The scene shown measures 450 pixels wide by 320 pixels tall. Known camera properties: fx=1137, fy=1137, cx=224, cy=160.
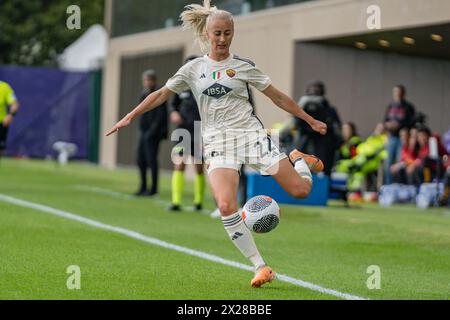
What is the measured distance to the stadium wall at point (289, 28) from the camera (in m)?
21.4

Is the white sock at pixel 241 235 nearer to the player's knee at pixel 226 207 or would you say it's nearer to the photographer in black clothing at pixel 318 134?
the player's knee at pixel 226 207

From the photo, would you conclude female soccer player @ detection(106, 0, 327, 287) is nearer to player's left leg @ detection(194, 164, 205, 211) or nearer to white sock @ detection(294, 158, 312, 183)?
white sock @ detection(294, 158, 312, 183)

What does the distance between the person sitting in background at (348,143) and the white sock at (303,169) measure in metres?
13.3

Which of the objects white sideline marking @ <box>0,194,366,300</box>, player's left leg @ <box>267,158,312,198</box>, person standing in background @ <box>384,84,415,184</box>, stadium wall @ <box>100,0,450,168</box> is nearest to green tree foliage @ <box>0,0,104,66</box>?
stadium wall @ <box>100,0,450,168</box>

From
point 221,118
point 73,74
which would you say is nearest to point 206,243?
point 221,118

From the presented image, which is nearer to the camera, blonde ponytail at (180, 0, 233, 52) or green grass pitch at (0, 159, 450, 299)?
green grass pitch at (0, 159, 450, 299)

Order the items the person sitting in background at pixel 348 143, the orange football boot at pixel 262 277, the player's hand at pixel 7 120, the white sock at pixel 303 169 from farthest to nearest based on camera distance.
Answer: the person sitting in background at pixel 348 143
the player's hand at pixel 7 120
the white sock at pixel 303 169
the orange football boot at pixel 262 277

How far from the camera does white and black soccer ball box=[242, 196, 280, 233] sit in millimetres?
8789

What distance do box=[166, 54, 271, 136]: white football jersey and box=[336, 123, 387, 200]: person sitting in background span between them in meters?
13.6

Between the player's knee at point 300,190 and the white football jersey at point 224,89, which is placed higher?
the white football jersey at point 224,89

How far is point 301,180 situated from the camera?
9070mm

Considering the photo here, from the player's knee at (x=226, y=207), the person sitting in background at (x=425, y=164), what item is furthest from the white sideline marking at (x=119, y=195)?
the player's knee at (x=226, y=207)

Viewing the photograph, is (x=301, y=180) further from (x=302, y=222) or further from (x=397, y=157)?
(x=397, y=157)
